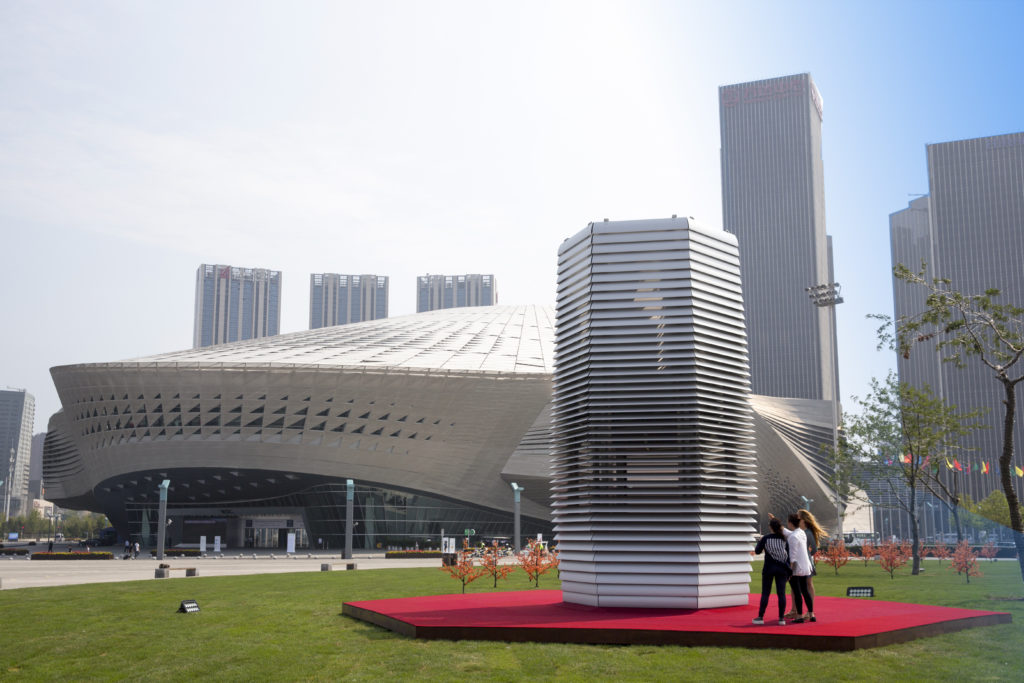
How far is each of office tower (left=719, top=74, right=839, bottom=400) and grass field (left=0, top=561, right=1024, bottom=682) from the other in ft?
520

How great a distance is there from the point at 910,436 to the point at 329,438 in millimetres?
37954

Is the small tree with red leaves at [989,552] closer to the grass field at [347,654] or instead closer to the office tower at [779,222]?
the grass field at [347,654]

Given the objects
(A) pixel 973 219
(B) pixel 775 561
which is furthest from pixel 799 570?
(A) pixel 973 219

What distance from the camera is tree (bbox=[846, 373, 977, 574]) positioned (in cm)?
3378

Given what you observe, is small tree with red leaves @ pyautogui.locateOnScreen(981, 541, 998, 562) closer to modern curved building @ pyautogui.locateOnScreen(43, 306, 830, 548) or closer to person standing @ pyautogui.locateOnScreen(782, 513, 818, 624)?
modern curved building @ pyautogui.locateOnScreen(43, 306, 830, 548)

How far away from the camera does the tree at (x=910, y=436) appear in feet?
111

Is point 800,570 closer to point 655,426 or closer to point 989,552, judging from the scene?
point 655,426

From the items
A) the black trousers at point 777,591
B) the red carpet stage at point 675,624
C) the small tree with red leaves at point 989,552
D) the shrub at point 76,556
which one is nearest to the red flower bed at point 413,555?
the shrub at point 76,556

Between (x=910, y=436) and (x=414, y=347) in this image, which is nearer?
(x=910, y=436)

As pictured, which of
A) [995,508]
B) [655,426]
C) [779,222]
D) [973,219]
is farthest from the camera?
[779,222]

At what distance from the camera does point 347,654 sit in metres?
11.6

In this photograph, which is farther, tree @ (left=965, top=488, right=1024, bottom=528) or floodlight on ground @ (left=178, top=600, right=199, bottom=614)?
tree @ (left=965, top=488, right=1024, bottom=528)

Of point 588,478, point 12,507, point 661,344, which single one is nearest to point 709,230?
point 661,344

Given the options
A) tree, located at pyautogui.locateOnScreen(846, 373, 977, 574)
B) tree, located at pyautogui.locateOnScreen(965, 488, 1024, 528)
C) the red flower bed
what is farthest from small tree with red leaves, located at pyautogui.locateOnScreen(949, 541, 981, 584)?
tree, located at pyautogui.locateOnScreen(965, 488, 1024, 528)
